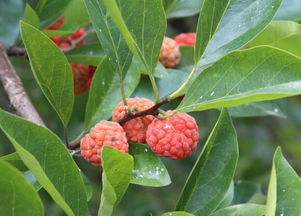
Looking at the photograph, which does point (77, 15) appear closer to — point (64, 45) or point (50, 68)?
point (64, 45)

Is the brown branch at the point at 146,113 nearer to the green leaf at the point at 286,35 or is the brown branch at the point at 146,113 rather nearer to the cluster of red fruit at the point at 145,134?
the cluster of red fruit at the point at 145,134

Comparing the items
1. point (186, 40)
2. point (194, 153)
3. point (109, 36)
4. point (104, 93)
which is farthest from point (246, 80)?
point (194, 153)

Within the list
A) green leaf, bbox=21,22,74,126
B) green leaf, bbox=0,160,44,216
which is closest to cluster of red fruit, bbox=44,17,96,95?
green leaf, bbox=21,22,74,126

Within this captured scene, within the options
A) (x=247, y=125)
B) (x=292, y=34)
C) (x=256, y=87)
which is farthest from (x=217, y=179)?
(x=247, y=125)

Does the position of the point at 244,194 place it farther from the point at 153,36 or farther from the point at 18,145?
the point at 18,145

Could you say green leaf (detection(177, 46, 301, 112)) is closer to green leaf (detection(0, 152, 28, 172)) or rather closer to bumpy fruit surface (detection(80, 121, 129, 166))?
bumpy fruit surface (detection(80, 121, 129, 166))

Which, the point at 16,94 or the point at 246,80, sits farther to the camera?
the point at 16,94
